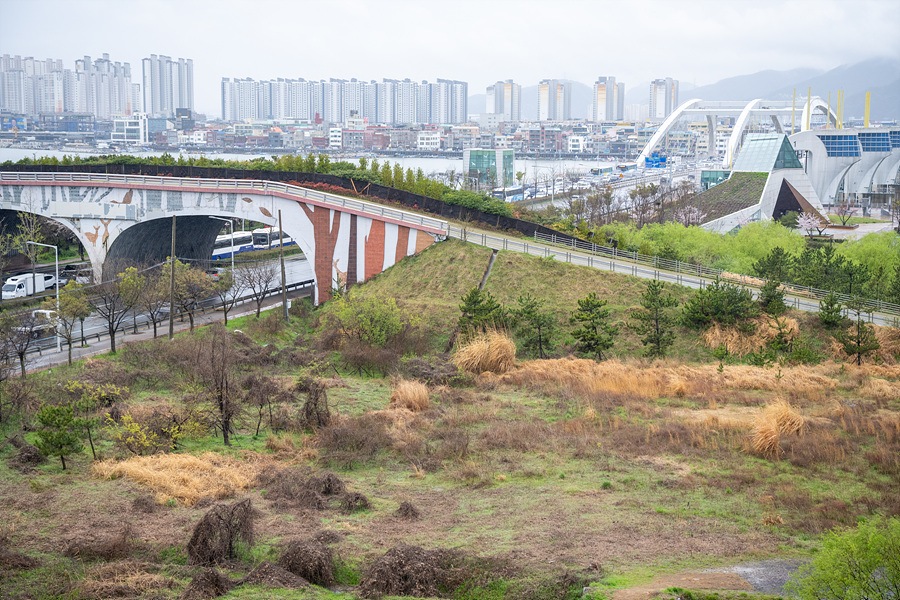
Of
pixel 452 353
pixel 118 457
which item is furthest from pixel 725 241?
pixel 118 457

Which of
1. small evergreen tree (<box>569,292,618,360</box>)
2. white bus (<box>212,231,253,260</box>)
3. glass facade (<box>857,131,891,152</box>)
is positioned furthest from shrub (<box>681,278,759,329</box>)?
glass facade (<box>857,131,891,152</box>)

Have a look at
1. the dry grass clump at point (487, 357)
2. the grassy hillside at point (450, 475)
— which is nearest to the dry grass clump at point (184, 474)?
the grassy hillside at point (450, 475)

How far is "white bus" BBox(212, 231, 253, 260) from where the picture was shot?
67688 mm

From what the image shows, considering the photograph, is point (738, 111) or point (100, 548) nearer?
point (100, 548)

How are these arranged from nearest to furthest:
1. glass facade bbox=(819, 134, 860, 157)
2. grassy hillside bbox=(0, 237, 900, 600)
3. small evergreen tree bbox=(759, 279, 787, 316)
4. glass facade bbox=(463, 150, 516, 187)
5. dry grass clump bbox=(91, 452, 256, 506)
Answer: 1. grassy hillside bbox=(0, 237, 900, 600)
2. dry grass clump bbox=(91, 452, 256, 506)
3. small evergreen tree bbox=(759, 279, 787, 316)
4. glass facade bbox=(819, 134, 860, 157)
5. glass facade bbox=(463, 150, 516, 187)

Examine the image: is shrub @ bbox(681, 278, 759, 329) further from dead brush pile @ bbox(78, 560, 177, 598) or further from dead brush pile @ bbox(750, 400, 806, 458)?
dead brush pile @ bbox(78, 560, 177, 598)

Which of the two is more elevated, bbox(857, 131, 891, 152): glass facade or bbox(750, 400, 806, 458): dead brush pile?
bbox(857, 131, 891, 152): glass facade

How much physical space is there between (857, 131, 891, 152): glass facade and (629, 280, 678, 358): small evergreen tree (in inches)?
3516

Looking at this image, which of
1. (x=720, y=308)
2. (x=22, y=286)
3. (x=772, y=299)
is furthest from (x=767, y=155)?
(x=22, y=286)

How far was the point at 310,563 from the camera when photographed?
40.9 feet

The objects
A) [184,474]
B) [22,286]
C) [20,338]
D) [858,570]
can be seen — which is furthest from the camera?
[22,286]

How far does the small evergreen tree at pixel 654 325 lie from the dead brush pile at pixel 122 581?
2276 centimetres

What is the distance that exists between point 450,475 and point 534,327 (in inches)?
577

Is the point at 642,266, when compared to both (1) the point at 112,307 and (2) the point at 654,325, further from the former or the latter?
(1) the point at 112,307
